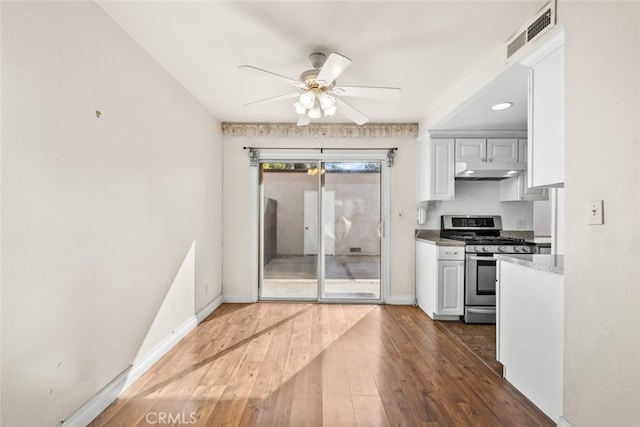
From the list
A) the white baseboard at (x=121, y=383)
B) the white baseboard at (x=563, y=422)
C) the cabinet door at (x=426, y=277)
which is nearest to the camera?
the white baseboard at (x=563, y=422)

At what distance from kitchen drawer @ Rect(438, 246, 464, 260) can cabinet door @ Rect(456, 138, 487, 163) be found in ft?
3.63

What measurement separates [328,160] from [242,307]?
2.27m

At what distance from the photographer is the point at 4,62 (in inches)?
52.2

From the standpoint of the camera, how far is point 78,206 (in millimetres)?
1712

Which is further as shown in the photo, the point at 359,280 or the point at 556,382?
the point at 359,280

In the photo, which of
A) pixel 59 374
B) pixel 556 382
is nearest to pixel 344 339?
pixel 556 382

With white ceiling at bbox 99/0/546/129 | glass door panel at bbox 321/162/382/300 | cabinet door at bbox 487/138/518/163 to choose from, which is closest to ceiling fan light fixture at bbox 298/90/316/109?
white ceiling at bbox 99/0/546/129

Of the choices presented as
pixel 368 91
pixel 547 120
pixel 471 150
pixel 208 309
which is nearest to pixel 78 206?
pixel 368 91

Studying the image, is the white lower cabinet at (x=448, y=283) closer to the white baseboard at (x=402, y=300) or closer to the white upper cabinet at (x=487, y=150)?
the white baseboard at (x=402, y=300)

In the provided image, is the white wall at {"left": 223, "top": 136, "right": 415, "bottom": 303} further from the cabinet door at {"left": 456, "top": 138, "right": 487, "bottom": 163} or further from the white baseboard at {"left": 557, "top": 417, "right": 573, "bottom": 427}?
the white baseboard at {"left": 557, "top": 417, "right": 573, "bottom": 427}

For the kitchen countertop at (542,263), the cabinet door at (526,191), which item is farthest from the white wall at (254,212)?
the kitchen countertop at (542,263)

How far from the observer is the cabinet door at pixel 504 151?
3.80 m

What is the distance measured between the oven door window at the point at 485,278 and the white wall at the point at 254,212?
0.90 meters

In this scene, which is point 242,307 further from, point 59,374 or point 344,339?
point 59,374
